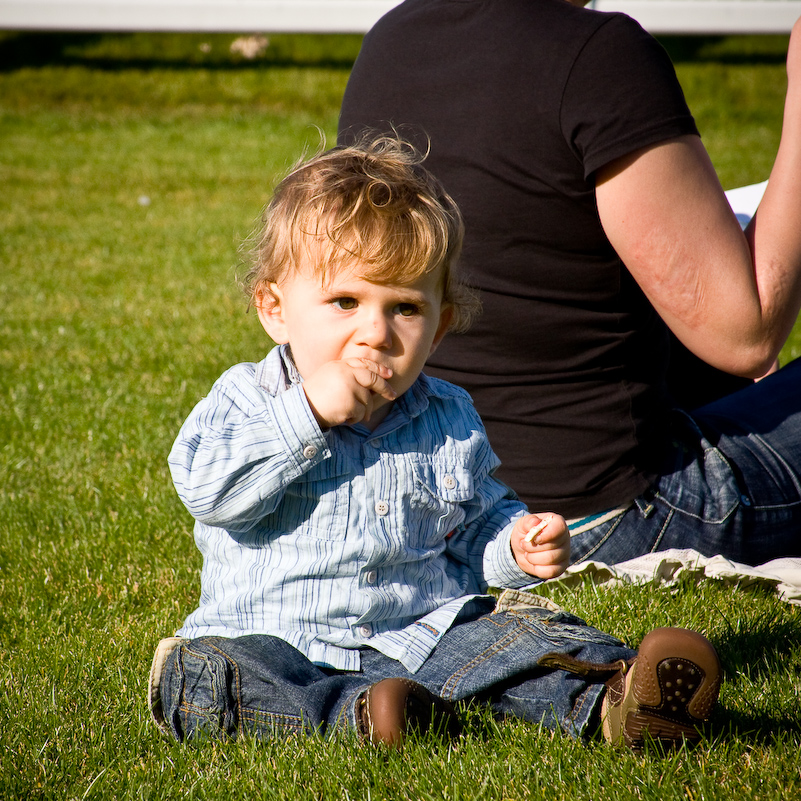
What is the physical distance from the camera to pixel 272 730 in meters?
1.94

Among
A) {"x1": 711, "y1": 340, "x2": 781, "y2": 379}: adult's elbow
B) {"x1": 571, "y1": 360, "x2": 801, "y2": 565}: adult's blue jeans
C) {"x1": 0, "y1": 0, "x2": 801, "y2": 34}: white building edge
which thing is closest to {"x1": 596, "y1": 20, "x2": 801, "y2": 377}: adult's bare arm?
{"x1": 711, "y1": 340, "x2": 781, "y2": 379}: adult's elbow

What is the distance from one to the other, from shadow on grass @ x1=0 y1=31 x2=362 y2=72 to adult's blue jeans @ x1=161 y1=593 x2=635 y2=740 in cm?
1590

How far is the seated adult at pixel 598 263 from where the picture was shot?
2.31 m

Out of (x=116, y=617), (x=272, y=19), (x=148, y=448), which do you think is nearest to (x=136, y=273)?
(x=148, y=448)

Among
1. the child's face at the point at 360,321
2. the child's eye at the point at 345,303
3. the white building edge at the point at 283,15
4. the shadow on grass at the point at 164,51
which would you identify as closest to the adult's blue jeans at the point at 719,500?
the child's face at the point at 360,321

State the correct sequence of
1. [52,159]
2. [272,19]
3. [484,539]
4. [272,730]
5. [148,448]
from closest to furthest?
[272,730] → [484,539] → [148,448] → [52,159] → [272,19]

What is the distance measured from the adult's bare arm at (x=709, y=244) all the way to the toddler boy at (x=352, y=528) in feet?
1.70

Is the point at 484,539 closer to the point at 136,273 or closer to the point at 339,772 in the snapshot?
the point at 339,772

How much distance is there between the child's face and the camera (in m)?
1.96

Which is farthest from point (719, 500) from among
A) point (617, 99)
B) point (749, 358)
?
point (617, 99)

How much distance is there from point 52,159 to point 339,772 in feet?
37.2

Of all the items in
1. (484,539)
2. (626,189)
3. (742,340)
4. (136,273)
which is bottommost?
(136,273)

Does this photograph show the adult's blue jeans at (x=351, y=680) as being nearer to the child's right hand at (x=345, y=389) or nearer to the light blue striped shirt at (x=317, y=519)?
the light blue striped shirt at (x=317, y=519)

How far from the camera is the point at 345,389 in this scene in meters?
1.87
